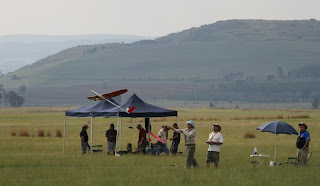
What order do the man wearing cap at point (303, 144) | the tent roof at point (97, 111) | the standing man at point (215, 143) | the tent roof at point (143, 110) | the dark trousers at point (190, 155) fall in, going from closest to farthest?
the standing man at point (215, 143), the dark trousers at point (190, 155), the man wearing cap at point (303, 144), the tent roof at point (143, 110), the tent roof at point (97, 111)

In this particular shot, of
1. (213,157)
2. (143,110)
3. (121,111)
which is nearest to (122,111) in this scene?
(121,111)

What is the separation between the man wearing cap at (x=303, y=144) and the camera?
23016mm

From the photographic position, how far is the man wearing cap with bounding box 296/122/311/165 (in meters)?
23.0

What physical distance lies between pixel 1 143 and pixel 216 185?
65.9 ft

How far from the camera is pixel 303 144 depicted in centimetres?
2319

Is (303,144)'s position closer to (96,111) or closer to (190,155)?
(190,155)

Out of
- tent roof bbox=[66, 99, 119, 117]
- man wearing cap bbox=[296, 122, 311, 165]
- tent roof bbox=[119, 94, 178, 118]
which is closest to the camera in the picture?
man wearing cap bbox=[296, 122, 311, 165]

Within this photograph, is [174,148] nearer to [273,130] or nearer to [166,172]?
[273,130]

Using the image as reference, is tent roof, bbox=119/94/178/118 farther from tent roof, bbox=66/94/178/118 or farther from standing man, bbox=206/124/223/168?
standing man, bbox=206/124/223/168

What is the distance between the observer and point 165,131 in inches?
1151

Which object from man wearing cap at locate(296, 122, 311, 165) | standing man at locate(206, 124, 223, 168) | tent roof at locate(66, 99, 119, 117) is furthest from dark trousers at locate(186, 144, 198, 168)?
tent roof at locate(66, 99, 119, 117)

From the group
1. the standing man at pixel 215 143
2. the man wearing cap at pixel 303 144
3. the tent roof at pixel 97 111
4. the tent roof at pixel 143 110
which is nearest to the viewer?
the standing man at pixel 215 143

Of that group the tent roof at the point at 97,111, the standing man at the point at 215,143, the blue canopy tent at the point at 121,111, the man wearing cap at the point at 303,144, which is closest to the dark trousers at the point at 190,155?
the standing man at the point at 215,143

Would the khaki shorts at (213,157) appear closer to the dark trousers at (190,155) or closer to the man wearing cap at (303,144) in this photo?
the dark trousers at (190,155)
